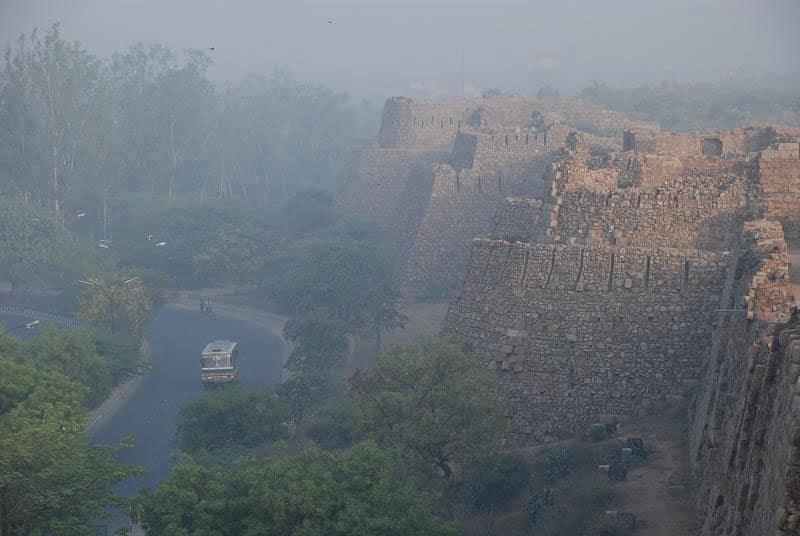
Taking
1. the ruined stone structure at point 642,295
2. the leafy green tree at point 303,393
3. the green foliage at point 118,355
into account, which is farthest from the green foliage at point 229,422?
the green foliage at point 118,355

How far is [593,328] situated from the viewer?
1639 cm

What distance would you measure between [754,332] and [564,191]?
312 inches

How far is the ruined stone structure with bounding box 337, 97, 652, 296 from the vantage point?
109 feet

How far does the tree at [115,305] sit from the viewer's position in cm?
3203

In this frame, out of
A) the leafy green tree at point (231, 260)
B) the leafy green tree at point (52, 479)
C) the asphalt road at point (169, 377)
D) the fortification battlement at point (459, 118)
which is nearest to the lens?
the leafy green tree at point (52, 479)

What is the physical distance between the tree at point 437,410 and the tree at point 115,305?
51.3 ft

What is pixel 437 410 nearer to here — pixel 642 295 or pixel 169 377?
pixel 642 295

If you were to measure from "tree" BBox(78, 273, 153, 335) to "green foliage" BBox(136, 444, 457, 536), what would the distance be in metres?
18.2

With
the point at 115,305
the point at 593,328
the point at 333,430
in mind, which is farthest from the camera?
the point at 115,305

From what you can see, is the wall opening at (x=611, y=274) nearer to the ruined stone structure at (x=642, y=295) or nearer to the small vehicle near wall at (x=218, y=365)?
the ruined stone structure at (x=642, y=295)

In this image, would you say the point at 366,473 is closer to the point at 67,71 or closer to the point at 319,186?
the point at 67,71

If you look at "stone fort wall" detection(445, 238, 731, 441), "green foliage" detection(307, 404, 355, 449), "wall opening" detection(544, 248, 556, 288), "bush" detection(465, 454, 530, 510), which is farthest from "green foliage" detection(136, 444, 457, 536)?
"wall opening" detection(544, 248, 556, 288)

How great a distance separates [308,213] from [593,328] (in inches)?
1139

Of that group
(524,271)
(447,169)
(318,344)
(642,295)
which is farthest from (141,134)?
(642,295)
